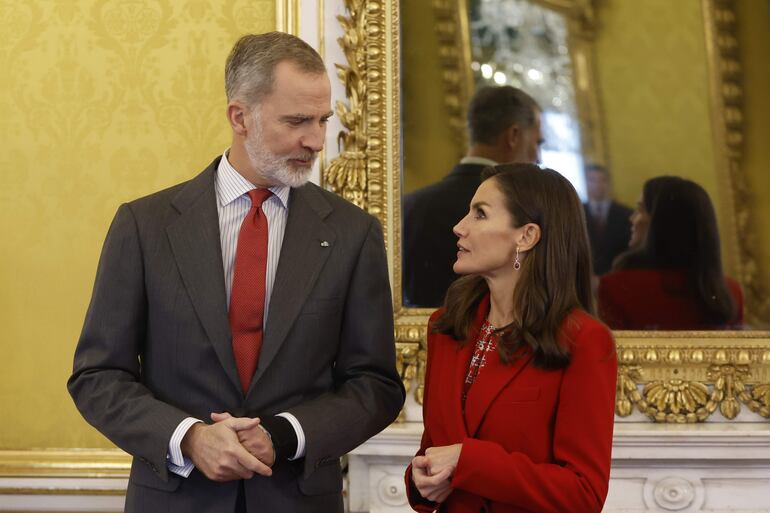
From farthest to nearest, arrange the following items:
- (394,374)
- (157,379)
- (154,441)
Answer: (394,374) → (157,379) → (154,441)

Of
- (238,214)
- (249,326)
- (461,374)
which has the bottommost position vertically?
(461,374)

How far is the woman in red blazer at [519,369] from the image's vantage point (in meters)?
1.94

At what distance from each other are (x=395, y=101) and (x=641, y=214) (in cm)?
92

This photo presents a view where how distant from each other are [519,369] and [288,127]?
27.7 inches

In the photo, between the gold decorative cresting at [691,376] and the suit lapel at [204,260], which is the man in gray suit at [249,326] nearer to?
the suit lapel at [204,260]

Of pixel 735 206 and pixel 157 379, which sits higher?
pixel 735 206

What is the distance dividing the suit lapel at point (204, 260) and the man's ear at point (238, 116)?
0.46 ft

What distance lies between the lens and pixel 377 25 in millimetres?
3398

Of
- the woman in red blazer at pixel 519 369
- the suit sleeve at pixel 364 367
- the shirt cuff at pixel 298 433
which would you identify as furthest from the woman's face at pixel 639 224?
the shirt cuff at pixel 298 433

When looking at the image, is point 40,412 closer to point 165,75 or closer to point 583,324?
point 165,75

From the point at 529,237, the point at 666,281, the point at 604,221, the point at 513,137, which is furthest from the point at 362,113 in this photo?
the point at 529,237

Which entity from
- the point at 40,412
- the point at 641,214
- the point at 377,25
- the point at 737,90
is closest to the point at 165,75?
the point at 377,25

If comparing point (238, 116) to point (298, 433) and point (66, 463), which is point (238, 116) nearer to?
point (298, 433)

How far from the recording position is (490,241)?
214cm
